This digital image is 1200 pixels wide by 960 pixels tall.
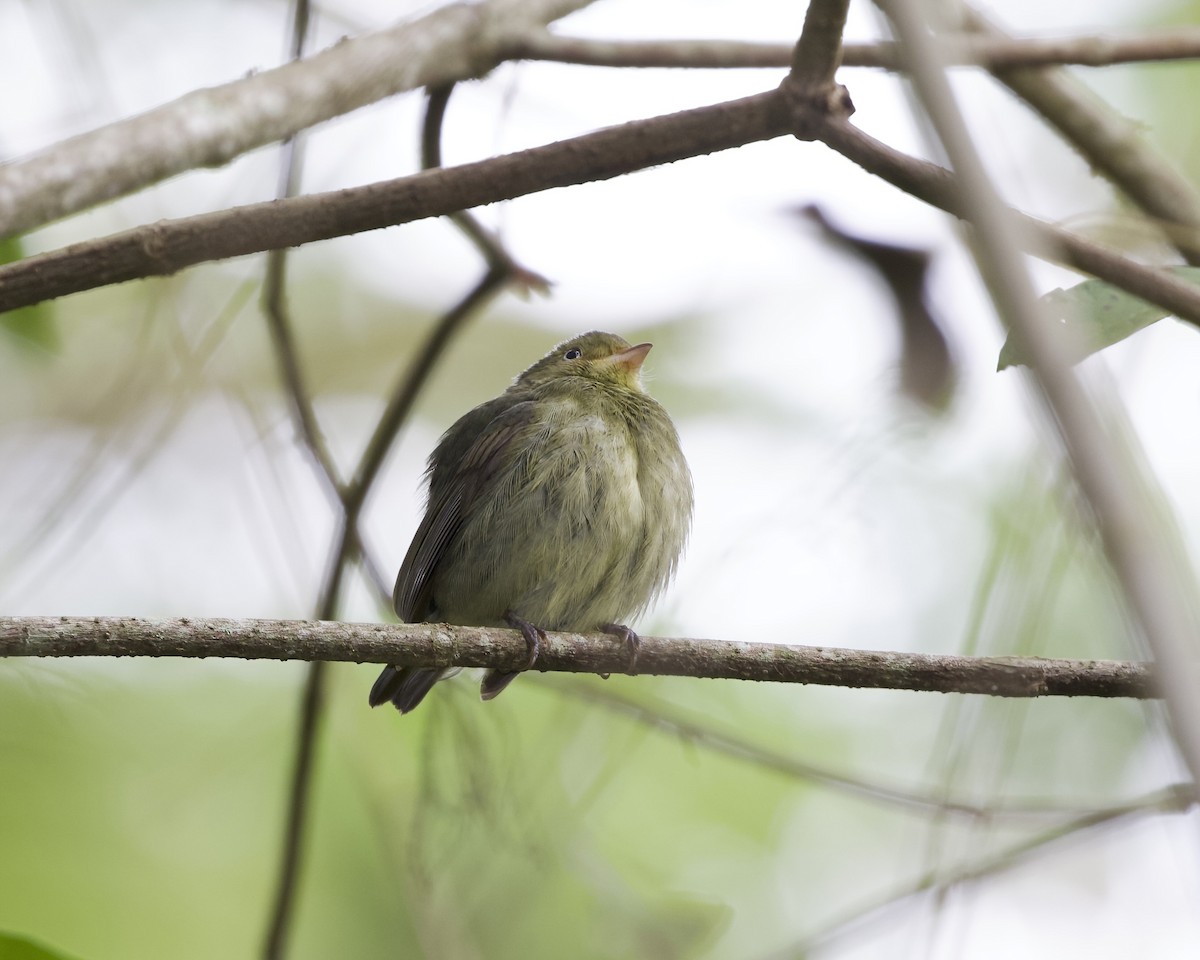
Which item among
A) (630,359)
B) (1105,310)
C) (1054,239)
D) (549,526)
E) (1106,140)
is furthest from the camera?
(630,359)

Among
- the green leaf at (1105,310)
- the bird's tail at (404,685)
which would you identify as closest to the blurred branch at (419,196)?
the green leaf at (1105,310)

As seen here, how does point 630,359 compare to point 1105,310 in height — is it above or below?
above

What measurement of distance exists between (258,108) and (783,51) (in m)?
1.55

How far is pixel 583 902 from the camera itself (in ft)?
14.1

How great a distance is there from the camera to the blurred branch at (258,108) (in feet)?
8.21

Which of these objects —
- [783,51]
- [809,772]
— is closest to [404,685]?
[809,772]

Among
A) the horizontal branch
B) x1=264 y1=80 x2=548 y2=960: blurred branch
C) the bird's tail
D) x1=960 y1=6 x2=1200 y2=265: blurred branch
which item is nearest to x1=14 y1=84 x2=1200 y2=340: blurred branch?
the horizontal branch

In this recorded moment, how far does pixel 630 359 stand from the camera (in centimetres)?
491

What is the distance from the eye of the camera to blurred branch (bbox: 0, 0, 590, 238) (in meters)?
2.50

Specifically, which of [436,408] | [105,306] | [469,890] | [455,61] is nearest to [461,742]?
[469,890]

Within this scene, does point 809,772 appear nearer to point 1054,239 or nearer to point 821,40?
point 1054,239

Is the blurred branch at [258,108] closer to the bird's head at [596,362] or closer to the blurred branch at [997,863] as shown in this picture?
the bird's head at [596,362]

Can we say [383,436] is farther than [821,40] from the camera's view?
Yes

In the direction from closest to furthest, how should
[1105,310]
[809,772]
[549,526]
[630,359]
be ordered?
[1105,310] → [809,772] → [549,526] → [630,359]
